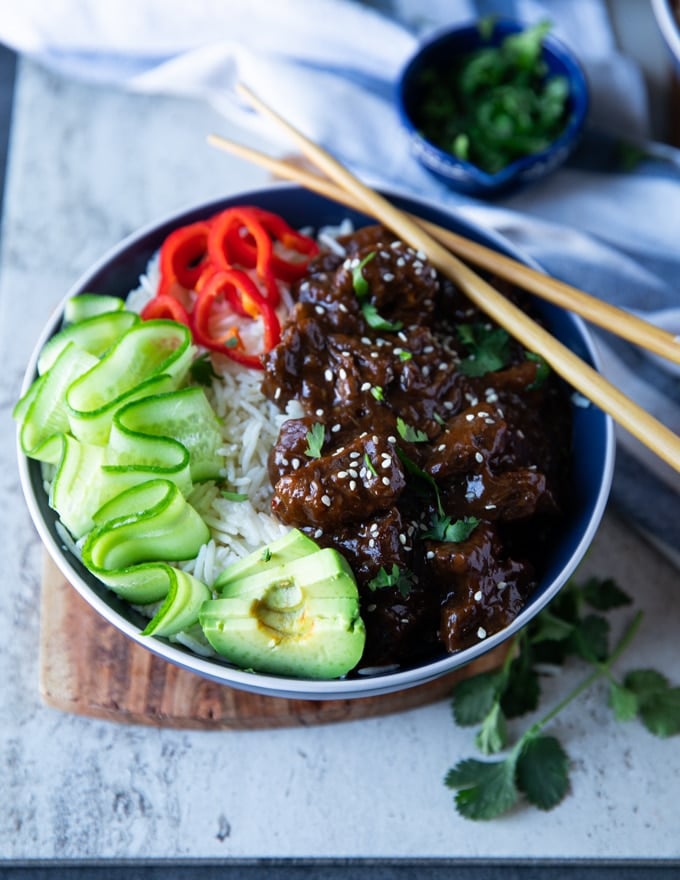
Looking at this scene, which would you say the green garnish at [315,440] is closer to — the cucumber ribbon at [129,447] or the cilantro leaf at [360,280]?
the cucumber ribbon at [129,447]

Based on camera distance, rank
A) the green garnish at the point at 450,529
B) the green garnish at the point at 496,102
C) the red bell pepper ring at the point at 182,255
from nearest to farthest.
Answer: the green garnish at the point at 450,529, the red bell pepper ring at the point at 182,255, the green garnish at the point at 496,102

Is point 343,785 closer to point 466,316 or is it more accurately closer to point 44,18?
point 466,316

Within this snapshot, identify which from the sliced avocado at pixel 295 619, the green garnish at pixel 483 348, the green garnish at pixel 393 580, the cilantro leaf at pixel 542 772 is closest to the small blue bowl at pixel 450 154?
the green garnish at pixel 483 348

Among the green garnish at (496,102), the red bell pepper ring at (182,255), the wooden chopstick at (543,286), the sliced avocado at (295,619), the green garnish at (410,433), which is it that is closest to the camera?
the sliced avocado at (295,619)

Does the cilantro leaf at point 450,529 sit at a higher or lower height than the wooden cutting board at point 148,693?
higher

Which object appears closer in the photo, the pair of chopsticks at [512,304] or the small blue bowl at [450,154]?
the pair of chopsticks at [512,304]

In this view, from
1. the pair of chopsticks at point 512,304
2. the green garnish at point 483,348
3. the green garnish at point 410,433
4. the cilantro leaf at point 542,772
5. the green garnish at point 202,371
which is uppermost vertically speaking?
the pair of chopsticks at point 512,304
